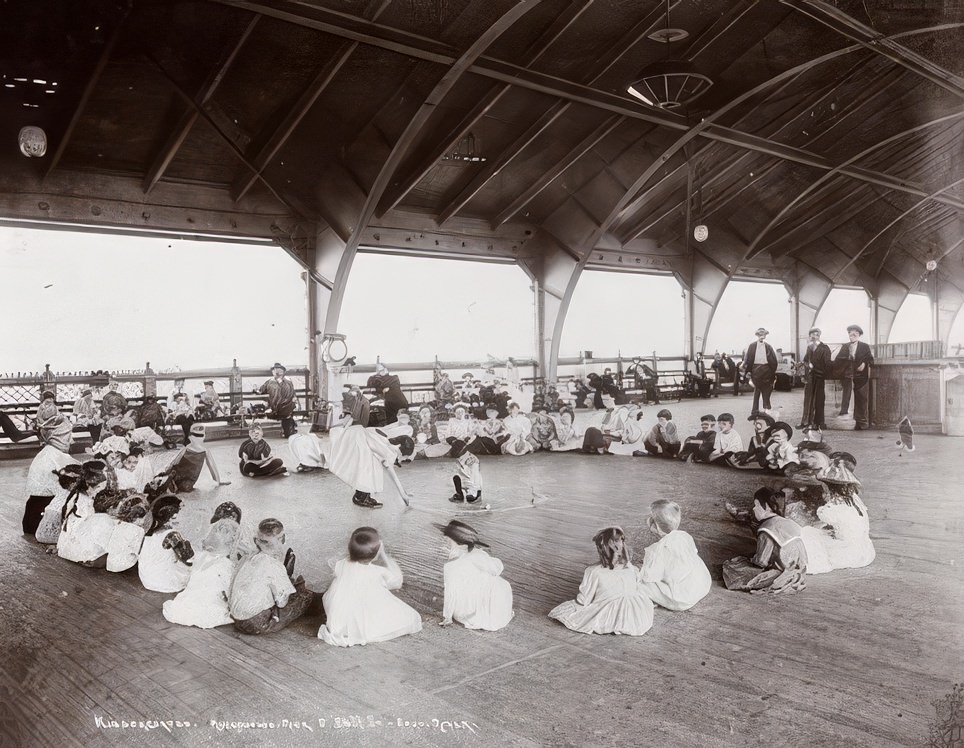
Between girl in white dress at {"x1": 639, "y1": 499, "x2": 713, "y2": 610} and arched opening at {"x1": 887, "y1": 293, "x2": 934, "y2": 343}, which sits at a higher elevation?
arched opening at {"x1": 887, "y1": 293, "x2": 934, "y2": 343}

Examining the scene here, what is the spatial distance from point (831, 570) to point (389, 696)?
8.98 feet

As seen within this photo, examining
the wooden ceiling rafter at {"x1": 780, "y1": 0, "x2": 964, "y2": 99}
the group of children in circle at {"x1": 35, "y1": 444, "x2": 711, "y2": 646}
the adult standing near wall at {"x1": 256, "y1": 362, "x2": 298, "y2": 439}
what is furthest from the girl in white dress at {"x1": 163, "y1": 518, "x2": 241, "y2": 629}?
the wooden ceiling rafter at {"x1": 780, "y1": 0, "x2": 964, "y2": 99}

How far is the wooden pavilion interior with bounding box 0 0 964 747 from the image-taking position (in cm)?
269

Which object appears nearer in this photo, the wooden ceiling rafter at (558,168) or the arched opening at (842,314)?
the arched opening at (842,314)

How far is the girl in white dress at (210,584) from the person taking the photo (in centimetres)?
323

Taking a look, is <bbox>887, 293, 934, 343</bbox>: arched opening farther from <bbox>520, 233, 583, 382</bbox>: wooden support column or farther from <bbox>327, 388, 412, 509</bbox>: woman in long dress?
<bbox>327, 388, 412, 509</bbox>: woman in long dress

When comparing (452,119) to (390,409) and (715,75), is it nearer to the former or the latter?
(715,75)

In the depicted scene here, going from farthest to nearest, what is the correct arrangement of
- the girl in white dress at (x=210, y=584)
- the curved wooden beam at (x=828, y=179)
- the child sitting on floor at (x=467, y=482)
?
the child sitting on floor at (x=467, y=482)
the curved wooden beam at (x=828, y=179)
the girl in white dress at (x=210, y=584)

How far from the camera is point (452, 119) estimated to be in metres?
5.75

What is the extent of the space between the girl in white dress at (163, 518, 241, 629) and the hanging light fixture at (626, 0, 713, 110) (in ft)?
12.6

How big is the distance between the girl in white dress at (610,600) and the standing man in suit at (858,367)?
75.9 inches

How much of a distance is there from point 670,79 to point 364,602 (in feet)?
12.3

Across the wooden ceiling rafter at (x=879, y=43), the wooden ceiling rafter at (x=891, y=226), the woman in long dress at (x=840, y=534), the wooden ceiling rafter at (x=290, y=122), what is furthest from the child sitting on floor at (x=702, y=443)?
the wooden ceiling rafter at (x=290, y=122)

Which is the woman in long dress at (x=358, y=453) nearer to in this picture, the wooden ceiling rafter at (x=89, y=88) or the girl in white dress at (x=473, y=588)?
the girl in white dress at (x=473, y=588)
